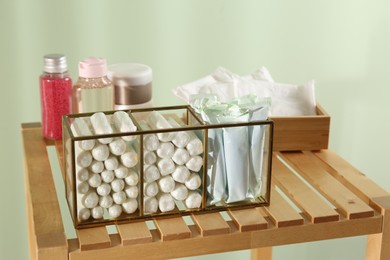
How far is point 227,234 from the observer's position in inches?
39.8

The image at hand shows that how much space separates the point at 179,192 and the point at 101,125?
144mm

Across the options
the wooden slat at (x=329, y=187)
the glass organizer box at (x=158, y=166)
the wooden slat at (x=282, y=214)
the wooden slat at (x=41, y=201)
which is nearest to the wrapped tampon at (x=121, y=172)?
the glass organizer box at (x=158, y=166)

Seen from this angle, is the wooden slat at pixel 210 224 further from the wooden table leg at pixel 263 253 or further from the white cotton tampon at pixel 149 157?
the wooden table leg at pixel 263 253

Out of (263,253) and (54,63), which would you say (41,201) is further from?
(263,253)

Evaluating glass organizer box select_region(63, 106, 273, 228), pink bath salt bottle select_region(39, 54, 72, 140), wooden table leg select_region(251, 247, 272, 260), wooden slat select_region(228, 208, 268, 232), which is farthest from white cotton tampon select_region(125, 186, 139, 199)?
wooden table leg select_region(251, 247, 272, 260)

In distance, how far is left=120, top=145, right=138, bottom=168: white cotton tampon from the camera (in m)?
0.99

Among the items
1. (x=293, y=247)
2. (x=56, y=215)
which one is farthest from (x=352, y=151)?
(x=56, y=215)

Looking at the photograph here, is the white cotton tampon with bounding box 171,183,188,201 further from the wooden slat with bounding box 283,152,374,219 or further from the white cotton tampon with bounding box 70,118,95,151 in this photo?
the wooden slat with bounding box 283,152,374,219

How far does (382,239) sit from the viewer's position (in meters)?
1.10

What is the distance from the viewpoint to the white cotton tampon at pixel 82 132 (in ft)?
3.17

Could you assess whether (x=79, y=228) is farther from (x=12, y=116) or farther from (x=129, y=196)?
(x=12, y=116)

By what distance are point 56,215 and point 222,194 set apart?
0.24m

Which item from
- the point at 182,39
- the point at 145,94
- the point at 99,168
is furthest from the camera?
the point at 182,39

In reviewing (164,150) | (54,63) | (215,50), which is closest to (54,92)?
(54,63)
